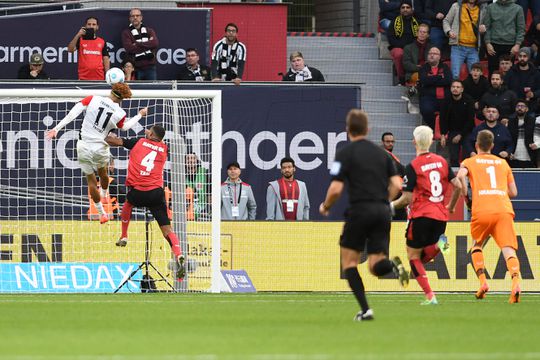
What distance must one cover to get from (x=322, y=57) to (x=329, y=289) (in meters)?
8.03

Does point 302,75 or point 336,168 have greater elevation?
point 302,75

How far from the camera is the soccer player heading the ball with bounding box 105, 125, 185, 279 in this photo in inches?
776

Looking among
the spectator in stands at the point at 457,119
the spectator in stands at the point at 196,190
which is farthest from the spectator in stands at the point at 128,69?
the spectator in stands at the point at 457,119

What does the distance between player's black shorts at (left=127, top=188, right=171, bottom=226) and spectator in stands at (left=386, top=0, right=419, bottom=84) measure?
9.19 meters

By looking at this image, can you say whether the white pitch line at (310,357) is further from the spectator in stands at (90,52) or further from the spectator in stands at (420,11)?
the spectator in stands at (420,11)

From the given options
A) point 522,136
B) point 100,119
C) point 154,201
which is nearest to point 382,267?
point 154,201

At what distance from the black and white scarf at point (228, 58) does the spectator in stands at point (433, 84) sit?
3712 millimetres

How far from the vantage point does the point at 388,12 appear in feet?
92.8

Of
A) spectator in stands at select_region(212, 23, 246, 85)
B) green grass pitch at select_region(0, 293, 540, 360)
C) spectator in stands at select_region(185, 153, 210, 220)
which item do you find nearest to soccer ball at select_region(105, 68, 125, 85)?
spectator in stands at select_region(185, 153, 210, 220)

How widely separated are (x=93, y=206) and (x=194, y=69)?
4.11 metres

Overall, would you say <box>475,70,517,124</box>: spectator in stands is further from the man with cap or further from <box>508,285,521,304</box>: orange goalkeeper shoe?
<box>508,285,521,304</box>: orange goalkeeper shoe

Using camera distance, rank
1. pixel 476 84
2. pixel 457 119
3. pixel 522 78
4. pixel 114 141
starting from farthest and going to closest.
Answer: pixel 522 78 → pixel 476 84 → pixel 457 119 → pixel 114 141

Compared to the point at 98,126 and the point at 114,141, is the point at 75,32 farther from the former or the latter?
the point at 114,141

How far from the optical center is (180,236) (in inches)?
828
